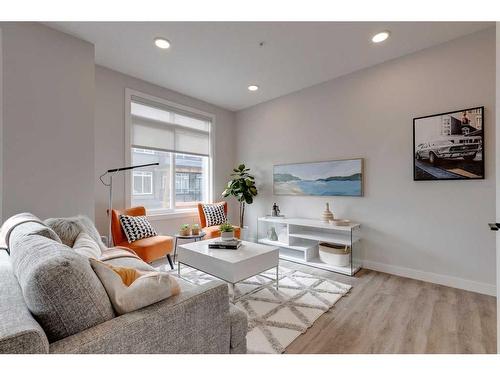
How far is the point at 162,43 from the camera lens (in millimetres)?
2412

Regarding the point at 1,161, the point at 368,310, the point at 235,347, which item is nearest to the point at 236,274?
the point at 235,347

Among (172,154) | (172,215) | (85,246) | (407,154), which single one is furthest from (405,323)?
(172,154)

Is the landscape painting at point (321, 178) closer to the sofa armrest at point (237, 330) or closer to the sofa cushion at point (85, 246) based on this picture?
the sofa armrest at point (237, 330)

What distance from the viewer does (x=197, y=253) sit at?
2.17 meters

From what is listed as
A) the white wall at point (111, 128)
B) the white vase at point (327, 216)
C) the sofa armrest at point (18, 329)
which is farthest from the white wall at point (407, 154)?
the sofa armrest at point (18, 329)

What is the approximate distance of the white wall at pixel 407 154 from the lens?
7.34 ft

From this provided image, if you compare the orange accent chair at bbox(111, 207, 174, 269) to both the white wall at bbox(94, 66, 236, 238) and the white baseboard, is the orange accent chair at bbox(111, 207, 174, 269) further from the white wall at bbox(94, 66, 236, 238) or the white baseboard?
the white baseboard

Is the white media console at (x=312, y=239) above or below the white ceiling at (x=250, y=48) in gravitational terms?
below

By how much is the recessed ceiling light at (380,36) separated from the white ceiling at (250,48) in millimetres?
55

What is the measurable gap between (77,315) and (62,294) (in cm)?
8

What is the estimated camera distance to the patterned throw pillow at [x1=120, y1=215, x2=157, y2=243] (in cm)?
261

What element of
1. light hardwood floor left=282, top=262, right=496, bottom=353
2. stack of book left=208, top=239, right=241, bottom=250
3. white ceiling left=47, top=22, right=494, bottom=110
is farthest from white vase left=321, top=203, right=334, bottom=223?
white ceiling left=47, top=22, right=494, bottom=110

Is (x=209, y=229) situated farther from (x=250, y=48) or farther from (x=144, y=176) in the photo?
(x=250, y=48)

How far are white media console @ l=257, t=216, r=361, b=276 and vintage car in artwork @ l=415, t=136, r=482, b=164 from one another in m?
1.10
